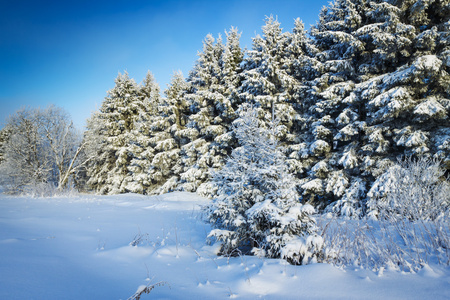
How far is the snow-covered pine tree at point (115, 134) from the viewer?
2125cm

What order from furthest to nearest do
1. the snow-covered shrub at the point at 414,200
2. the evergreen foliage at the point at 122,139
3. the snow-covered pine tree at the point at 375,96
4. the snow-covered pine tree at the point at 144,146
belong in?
the evergreen foliage at the point at 122,139
the snow-covered pine tree at the point at 144,146
the snow-covered pine tree at the point at 375,96
the snow-covered shrub at the point at 414,200

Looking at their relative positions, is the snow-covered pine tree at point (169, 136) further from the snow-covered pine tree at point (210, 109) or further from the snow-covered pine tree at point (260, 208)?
the snow-covered pine tree at point (260, 208)

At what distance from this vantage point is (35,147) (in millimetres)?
18469

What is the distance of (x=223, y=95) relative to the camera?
15.5 metres

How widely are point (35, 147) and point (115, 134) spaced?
21.8 ft

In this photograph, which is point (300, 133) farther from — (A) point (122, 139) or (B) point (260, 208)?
(A) point (122, 139)

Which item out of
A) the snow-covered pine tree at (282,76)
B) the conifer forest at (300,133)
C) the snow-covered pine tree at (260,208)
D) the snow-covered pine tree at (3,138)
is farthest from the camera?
the snow-covered pine tree at (3,138)

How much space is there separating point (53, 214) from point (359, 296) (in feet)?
26.2

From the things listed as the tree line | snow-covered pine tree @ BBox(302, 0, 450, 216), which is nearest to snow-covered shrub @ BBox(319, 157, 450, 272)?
snow-covered pine tree @ BBox(302, 0, 450, 216)

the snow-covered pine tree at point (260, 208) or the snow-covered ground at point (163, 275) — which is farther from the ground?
the snow-covered pine tree at point (260, 208)

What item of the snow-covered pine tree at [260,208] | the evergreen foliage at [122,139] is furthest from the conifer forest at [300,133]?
the evergreen foliage at [122,139]

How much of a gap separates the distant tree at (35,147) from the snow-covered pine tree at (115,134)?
2425 millimetres

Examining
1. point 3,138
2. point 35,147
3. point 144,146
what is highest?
point 3,138

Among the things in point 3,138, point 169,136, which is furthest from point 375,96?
point 3,138
